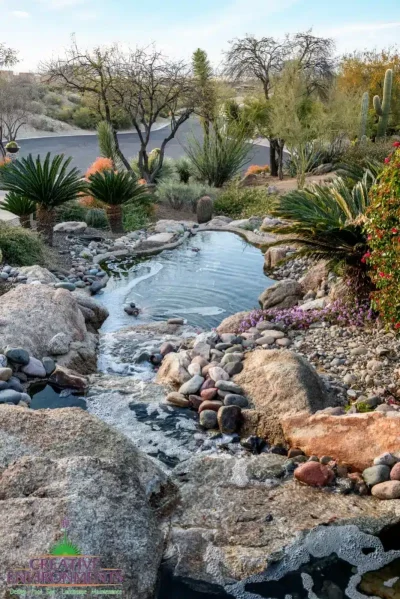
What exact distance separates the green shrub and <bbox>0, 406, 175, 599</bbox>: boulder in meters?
8.85

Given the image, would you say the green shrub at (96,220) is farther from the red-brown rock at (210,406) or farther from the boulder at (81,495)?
the boulder at (81,495)

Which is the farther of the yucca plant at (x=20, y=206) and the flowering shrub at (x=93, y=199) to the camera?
the flowering shrub at (x=93, y=199)

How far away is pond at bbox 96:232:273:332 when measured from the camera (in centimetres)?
723

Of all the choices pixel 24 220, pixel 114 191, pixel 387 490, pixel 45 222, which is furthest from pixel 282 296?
pixel 24 220

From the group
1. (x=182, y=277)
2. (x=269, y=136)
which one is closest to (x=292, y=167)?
(x=269, y=136)

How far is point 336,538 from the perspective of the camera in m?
3.07

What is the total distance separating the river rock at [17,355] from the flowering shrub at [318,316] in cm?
212

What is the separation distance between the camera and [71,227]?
11.3m

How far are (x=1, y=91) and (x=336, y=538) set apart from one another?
2939 centimetres

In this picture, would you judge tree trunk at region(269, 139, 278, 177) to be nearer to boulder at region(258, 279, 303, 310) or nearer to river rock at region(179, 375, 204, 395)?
boulder at region(258, 279, 303, 310)

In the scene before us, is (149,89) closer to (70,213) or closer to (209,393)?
(70,213)

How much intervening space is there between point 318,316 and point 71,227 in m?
6.41

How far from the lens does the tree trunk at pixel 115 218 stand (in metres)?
11.4

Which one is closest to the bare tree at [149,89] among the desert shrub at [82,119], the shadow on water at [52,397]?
the shadow on water at [52,397]
